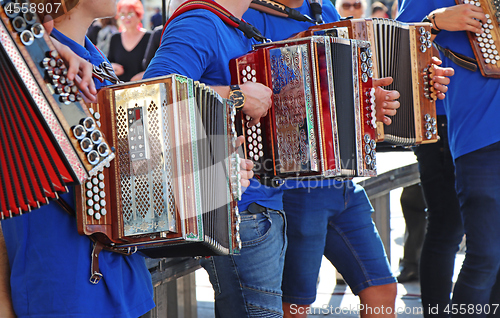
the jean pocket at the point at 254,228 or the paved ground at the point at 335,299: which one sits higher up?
the jean pocket at the point at 254,228

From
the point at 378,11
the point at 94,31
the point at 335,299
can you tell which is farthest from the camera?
the point at 378,11

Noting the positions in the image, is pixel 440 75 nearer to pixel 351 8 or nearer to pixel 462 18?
pixel 462 18

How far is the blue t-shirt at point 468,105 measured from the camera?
2576 mm

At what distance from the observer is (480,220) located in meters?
2.55

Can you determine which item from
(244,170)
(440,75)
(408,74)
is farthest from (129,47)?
(244,170)

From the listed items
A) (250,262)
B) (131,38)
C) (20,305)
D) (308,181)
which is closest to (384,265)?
(308,181)

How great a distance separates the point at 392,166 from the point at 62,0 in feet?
9.79

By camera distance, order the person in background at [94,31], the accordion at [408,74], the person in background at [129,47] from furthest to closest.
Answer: the person in background at [94,31] → the person in background at [129,47] → the accordion at [408,74]

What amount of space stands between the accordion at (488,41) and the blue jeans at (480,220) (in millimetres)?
351

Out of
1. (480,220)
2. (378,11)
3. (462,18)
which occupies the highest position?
(378,11)

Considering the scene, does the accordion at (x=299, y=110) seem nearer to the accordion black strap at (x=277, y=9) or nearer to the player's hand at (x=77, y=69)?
the accordion black strap at (x=277, y=9)

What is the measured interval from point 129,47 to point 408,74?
3162 mm

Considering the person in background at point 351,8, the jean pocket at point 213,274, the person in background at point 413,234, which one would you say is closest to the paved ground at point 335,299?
the person in background at point 413,234

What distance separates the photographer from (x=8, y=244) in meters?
1.41
